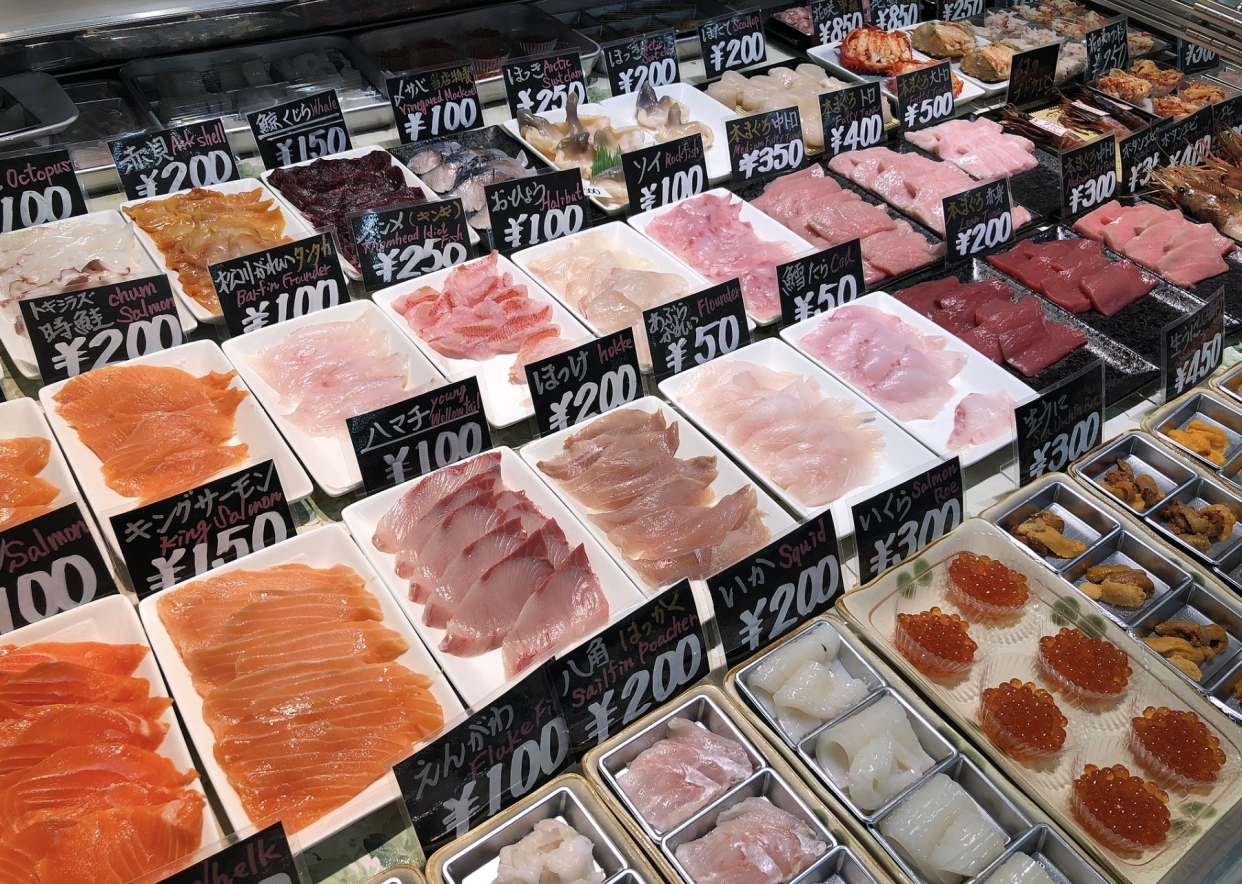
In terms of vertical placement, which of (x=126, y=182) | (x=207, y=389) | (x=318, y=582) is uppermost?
(x=126, y=182)

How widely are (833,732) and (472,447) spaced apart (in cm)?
117

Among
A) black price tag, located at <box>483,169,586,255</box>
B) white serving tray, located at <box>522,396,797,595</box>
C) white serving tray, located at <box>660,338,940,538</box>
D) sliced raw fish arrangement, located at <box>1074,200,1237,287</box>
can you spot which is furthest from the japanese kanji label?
sliced raw fish arrangement, located at <box>1074,200,1237,287</box>

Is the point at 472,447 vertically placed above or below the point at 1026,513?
above

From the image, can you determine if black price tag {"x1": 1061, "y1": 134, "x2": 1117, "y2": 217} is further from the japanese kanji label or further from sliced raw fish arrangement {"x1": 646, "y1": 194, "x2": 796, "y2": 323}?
the japanese kanji label

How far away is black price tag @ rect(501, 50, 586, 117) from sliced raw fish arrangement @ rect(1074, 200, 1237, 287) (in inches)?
82.6

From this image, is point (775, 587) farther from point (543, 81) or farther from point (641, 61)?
point (641, 61)

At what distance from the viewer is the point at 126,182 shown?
139 inches

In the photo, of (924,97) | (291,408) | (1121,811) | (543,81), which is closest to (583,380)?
(291,408)

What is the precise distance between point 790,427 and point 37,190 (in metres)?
2.64

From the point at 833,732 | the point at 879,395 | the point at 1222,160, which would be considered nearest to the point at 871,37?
the point at 1222,160

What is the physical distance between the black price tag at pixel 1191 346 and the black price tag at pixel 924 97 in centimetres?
169

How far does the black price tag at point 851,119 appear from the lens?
4.03 metres

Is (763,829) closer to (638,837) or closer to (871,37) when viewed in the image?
(638,837)

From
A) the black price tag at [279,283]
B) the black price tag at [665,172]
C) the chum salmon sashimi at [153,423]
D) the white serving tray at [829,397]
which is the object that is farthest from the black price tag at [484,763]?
the black price tag at [665,172]
